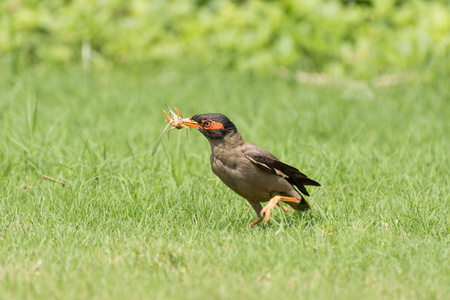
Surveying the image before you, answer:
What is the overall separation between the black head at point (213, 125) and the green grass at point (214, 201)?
65 centimetres

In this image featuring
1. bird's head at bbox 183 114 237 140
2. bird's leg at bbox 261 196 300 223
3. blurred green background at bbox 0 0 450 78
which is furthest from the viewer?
blurred green background at bbox 0 0 450 78

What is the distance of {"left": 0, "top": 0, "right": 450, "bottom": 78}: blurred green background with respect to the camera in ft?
31.2

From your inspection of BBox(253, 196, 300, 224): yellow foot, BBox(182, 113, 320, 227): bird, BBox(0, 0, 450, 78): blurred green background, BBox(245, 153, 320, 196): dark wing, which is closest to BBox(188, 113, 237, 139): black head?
BBox(182, 113, 320, 227): bird

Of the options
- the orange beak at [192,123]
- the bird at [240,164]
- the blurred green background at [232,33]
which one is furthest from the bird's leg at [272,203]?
the blurred green background at [232,33]

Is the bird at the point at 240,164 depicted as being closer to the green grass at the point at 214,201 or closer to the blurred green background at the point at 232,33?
the green grass at the point at 214,201

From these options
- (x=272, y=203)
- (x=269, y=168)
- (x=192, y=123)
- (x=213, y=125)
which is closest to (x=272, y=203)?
(x=272, y=203)

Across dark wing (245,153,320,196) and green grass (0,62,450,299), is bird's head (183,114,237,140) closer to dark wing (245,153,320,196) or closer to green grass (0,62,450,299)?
dark wing (245,153,320,196)

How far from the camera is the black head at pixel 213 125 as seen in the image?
4.35 m

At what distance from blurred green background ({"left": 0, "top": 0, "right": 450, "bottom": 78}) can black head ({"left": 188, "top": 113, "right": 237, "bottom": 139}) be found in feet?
16.9

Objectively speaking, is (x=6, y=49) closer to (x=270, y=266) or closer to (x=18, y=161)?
(x=18, y=161)

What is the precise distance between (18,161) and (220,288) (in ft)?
9.69

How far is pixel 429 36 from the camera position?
9227mm

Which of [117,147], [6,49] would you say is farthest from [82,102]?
[6,49]

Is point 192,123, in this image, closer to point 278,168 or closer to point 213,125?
point 213,125
